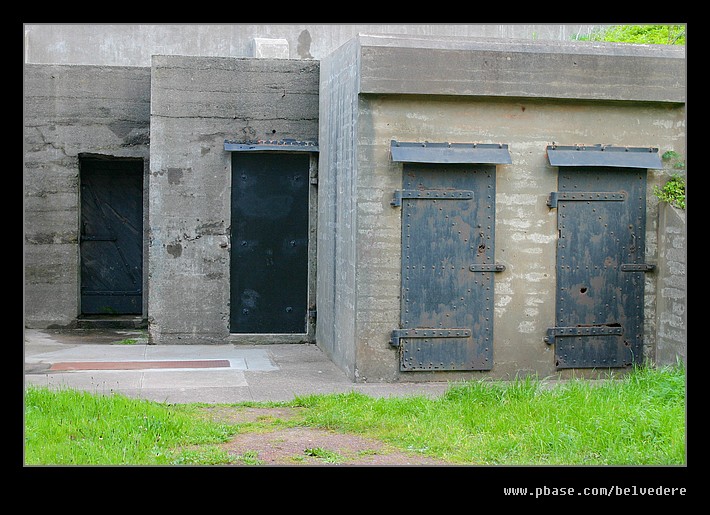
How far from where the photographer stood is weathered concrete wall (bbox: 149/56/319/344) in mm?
12062

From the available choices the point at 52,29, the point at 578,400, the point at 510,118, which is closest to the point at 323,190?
the point at 510,118

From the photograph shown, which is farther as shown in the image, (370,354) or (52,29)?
(52,29)

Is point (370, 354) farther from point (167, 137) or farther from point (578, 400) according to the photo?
point (167, 137)

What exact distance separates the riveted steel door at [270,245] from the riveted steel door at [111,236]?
8.43 feet

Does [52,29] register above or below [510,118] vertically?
above

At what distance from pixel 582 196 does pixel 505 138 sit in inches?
39.8

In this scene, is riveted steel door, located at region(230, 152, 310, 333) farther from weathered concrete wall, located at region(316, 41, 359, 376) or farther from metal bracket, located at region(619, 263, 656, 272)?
metal bracket, located at region(619, 263, 656, 272)

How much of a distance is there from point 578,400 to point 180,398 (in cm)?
350

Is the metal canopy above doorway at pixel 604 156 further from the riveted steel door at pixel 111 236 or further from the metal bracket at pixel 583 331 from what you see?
the riveted steel door at pixel 111 236

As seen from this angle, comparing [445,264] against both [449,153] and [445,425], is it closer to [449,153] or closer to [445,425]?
[449,153]

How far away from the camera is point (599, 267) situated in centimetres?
1009

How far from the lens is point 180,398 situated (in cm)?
873

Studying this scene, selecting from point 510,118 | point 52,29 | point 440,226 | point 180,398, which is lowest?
point 180,398

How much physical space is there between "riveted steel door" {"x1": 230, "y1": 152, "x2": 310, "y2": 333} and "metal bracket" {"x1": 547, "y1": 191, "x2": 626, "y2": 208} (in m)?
3.63
